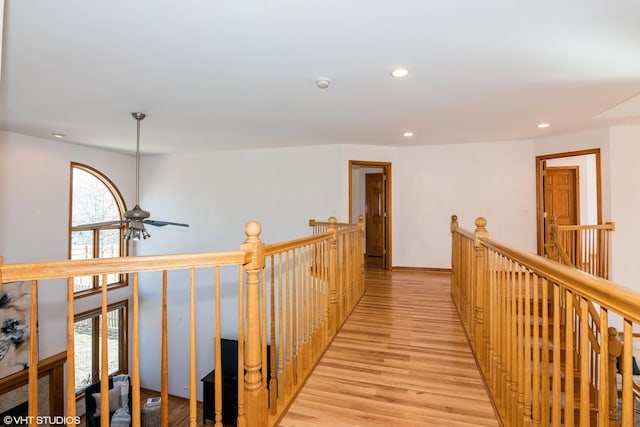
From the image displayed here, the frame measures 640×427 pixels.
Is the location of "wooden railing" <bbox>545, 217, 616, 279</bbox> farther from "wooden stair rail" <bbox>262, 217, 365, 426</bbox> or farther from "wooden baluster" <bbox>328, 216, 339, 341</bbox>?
"wooden baluster" <bbox>328, 216, 339, 341</bbox>

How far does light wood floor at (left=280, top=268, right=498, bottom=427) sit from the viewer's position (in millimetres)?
1878

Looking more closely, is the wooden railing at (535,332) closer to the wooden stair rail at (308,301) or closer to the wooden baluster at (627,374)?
the wooden baluster at (627,374)

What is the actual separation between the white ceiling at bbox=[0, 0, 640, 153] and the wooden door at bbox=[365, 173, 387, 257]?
3.03 meters

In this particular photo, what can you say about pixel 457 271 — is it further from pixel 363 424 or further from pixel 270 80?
pixel 270 80

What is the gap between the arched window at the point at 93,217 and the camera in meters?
5.60

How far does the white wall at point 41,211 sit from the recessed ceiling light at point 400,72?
17.7 ft

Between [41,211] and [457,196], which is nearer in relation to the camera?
[41,211]

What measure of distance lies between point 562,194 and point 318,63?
634 centimetres

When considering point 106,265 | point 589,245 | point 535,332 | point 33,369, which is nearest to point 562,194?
point 589,245

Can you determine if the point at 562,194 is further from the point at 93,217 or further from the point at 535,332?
the point at 93,217

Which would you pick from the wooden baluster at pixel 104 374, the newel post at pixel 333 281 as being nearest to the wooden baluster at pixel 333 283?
the newel post at pixel 333 281

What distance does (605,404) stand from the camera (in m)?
0.86

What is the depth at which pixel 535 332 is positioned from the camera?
46.1 inches

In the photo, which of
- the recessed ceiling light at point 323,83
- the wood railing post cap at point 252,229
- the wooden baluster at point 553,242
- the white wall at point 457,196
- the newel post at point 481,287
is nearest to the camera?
the wood railing post cap at point 252,229
